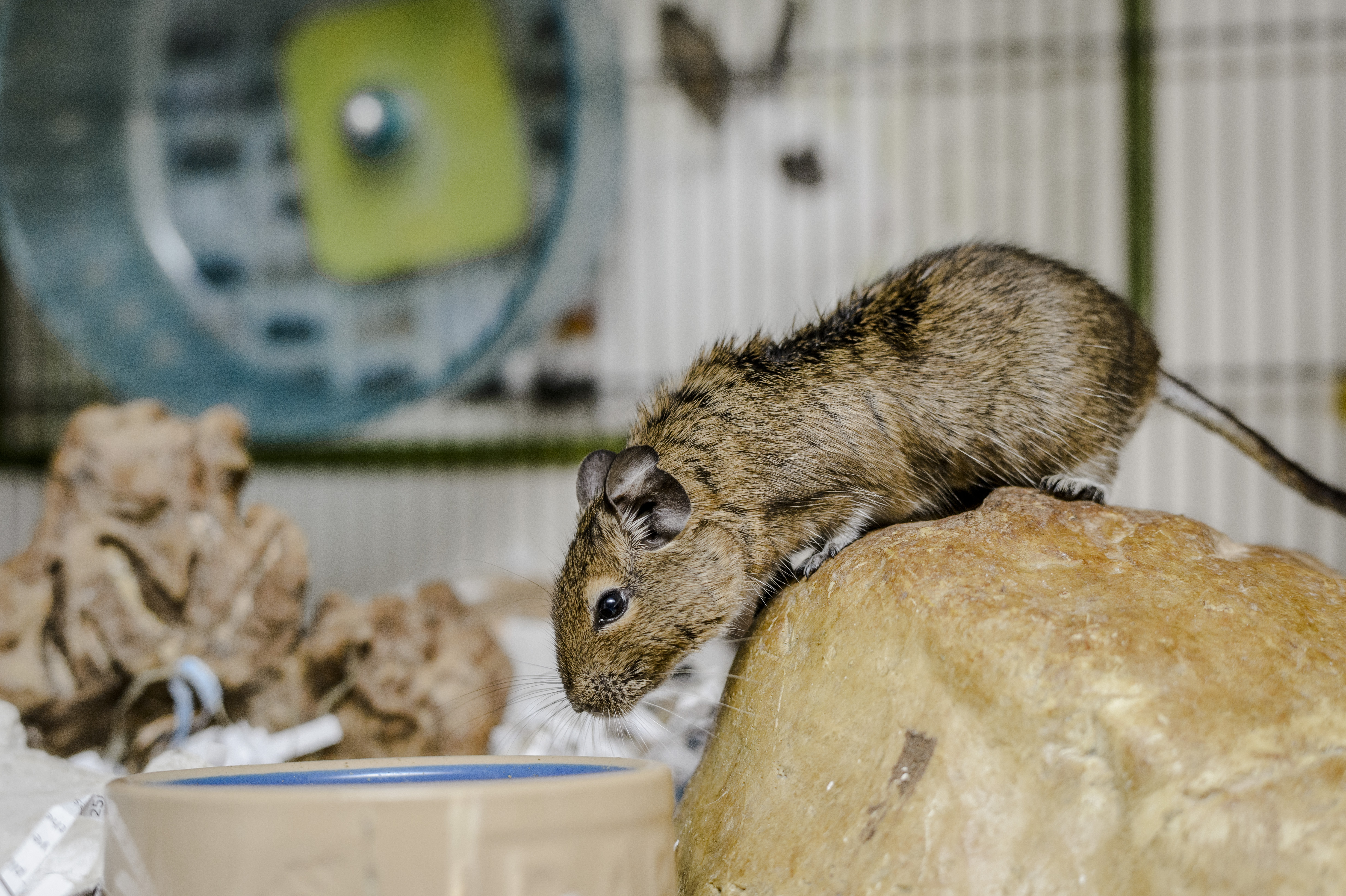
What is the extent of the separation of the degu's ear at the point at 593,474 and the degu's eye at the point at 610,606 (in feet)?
0.57

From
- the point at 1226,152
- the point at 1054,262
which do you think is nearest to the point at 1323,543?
the point at 1226,152

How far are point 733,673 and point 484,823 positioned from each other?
83cm

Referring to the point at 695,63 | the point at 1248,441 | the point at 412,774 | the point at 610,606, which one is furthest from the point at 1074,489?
the point at 695,63

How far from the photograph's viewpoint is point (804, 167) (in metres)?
5.15

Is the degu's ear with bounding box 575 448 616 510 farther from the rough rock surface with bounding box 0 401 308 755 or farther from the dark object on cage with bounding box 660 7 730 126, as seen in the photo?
the dark object on cage with bounding box 660 7 730 126

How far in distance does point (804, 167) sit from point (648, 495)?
3.62 m

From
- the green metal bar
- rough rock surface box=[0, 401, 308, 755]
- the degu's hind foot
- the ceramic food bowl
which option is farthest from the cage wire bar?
the ceramic food bowl

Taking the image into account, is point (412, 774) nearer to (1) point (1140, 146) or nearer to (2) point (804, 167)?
(2) point (804, 167)

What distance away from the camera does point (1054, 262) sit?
85.2 inches

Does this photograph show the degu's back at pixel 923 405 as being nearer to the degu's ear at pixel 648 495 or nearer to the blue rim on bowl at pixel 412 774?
the degu's ear at pixel 648 495

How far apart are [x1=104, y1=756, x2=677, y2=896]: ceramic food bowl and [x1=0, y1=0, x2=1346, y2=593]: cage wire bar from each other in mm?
3608

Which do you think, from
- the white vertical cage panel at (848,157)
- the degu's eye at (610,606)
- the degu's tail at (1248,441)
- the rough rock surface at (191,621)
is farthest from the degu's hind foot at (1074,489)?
the white vertical cage panel at (848,157)

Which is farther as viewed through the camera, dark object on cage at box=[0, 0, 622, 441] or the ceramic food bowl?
dark object on cage at box=[0, 0, 622, 441]

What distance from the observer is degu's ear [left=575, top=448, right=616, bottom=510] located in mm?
1960
